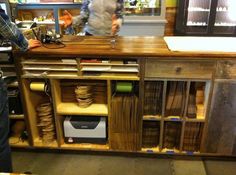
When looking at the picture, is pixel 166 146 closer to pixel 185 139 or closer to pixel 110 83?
pixel 185 139

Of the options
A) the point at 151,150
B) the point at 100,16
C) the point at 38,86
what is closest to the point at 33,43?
the point at 38,86

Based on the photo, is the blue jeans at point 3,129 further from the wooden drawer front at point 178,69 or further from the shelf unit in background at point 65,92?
the wooden drawer front at point 178,69

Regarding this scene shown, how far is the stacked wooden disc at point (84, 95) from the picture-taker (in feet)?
5.97

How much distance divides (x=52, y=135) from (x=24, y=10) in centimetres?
292

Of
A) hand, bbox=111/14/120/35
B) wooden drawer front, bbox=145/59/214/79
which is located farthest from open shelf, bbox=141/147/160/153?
hand, bbox=111/14/120/35

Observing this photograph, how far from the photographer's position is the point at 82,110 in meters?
1.86

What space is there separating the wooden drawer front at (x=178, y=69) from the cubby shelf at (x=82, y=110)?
48 centimetres

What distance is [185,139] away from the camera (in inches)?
72.7

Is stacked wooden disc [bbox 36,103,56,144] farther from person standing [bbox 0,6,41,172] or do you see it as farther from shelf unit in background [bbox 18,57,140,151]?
person standing [bbox 0,6,41,172]

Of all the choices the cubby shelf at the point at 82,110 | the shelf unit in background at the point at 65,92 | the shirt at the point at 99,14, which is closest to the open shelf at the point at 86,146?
the shelf unit in background at the point at 65,92

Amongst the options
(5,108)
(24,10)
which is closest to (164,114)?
(5,108)

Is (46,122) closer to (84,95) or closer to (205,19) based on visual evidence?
(84,95)

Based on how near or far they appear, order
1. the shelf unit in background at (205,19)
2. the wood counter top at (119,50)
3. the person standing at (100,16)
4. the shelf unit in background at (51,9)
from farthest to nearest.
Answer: the shelf unit in background at (51,9) < the shelf unit in background at (205,19) < the person standing at (100,16) < the wood counter top at (119,50)

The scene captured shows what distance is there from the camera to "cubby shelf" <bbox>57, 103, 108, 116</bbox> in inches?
72.1
